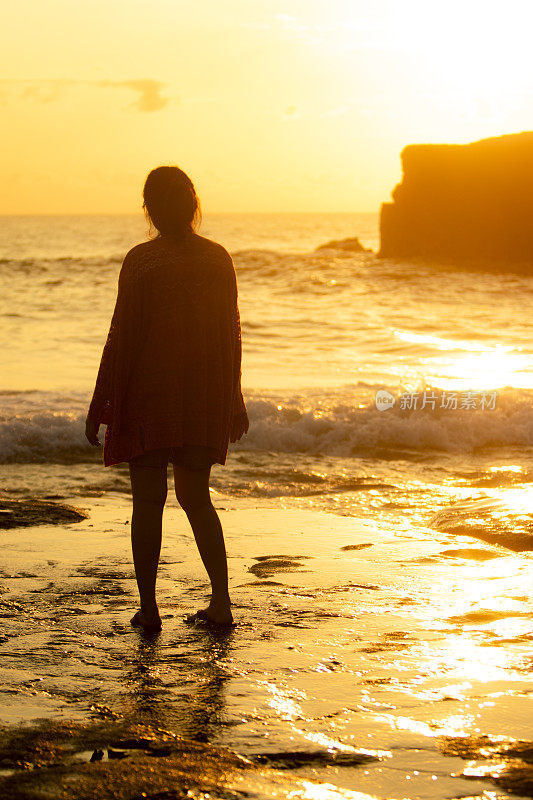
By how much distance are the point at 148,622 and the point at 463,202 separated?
197 ft

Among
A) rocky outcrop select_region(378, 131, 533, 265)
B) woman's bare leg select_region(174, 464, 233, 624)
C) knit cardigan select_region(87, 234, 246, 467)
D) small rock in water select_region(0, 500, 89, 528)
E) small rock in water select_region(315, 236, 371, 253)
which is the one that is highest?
rocky outcrop select_region(378, 131, 533, 265)

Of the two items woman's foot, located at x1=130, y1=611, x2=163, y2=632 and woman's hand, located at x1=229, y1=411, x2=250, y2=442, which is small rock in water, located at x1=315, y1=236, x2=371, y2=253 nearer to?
woman's hand, located at x1=229, y1=411, x2=250, y2=442

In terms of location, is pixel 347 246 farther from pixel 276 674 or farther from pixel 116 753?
pixel 116 753

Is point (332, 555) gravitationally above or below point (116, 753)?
below

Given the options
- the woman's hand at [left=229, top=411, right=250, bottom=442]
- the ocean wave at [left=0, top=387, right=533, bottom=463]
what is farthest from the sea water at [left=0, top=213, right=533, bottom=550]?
the woman's hand at [left=229, top=411, right=250, bottom=442]

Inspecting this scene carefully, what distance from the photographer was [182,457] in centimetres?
363

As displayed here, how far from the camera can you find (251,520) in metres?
5.71

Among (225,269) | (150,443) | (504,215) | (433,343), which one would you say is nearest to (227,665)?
(150,443)

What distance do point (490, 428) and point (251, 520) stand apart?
4275 mm

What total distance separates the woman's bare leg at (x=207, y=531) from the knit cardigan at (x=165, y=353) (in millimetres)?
166

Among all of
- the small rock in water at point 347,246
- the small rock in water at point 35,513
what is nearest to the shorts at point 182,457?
the small rock in water at point 35,513

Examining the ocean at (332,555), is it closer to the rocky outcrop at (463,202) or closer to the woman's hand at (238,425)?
the woman's hand at (238,425)

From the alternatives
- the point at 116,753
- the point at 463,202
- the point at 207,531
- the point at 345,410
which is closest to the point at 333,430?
the point at 345,410

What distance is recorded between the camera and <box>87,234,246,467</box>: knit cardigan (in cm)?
353
